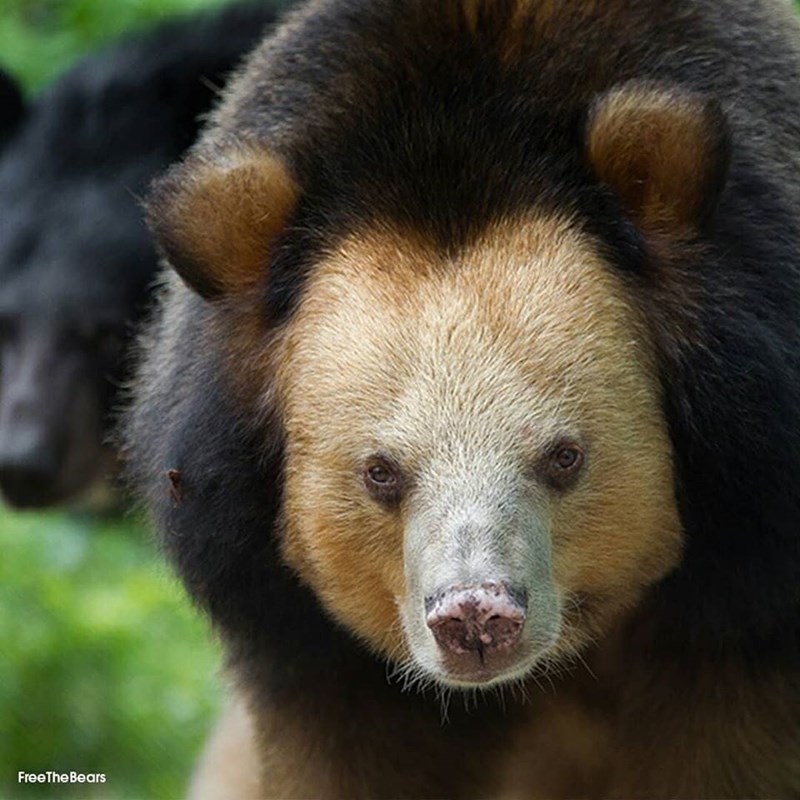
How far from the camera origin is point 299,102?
586 centimetres

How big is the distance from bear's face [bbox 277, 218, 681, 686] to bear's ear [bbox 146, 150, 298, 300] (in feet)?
0.67

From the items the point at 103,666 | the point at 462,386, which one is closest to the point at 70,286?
the point at 103,666

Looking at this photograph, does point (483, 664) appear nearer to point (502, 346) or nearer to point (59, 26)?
point (502, 346)

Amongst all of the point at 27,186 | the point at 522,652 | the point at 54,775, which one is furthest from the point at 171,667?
the point at 522,652

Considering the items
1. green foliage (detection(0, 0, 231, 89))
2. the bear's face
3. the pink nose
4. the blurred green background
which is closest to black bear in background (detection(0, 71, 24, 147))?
the blurred green background

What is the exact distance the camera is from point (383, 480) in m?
5.41

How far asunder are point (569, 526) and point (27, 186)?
4698mm

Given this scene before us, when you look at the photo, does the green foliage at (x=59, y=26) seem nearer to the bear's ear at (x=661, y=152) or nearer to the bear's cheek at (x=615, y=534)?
the bear's ear at (x=661, y=152)

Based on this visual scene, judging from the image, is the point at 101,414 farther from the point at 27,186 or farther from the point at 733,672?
the point at 733,672

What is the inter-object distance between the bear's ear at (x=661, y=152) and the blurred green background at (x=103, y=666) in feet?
15.7

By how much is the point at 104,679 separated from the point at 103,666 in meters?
0.08

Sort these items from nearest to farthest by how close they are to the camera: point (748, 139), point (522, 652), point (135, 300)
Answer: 1. point (522, 652)
2. point (748, 139)
3. point (135, 300)

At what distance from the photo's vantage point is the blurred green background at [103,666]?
10.1m

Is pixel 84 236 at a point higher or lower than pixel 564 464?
lower
